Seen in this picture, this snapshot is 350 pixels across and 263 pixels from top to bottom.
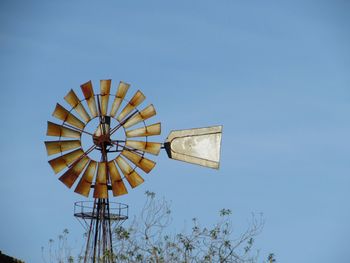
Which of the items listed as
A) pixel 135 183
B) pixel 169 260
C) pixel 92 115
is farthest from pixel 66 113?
pixel 169 260

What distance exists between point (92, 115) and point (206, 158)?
94.8 inches

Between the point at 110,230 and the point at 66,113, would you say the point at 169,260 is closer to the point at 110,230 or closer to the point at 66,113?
the point at 110,230

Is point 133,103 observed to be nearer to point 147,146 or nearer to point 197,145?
point 147,146

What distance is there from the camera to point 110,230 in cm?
2017

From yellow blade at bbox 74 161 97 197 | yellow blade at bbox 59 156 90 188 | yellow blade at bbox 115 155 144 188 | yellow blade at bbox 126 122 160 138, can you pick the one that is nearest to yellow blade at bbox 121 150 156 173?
yellow blade at bbox 115 155 144 188

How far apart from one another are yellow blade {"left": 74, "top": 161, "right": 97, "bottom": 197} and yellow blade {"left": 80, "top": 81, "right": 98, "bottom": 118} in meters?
1.02

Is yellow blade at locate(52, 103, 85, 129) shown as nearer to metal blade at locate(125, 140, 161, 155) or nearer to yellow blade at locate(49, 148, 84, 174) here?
yellow blade at locate(49, 148, 84, 174)

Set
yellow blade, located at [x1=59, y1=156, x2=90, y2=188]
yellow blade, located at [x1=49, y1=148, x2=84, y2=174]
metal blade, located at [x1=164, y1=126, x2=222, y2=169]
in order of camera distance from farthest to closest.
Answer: yellow blade, located at [x1=49, y1=148, x2=84, y2=174] < yellow blade, located at [x1=59, y1=156, x2=90, y2=188] < metal blade, located at [x1=164, y1=126, x2=222, y2=169]

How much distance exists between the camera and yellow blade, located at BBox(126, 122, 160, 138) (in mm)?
→ 20500

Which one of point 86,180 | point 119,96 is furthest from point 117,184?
point 119,96

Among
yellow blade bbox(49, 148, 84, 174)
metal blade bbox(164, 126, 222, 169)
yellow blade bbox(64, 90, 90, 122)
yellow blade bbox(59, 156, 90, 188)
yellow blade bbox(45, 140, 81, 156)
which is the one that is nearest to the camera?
metal blade bbox(164, 126, 222, 169)

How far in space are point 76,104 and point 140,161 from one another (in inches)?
66.6

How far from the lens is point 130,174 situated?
66.2ft

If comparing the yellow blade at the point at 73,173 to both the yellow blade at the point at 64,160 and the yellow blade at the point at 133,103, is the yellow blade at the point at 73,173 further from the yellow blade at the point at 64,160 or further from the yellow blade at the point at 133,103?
the yellow blade at the point at 133,103
